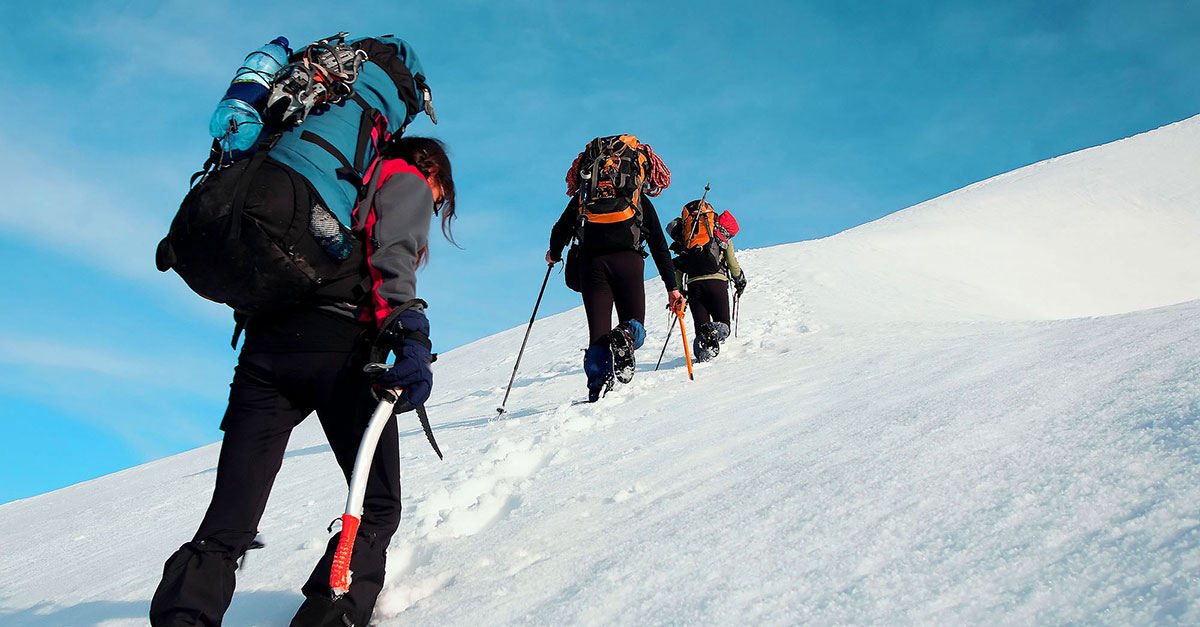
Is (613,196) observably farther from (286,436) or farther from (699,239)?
(286,436)

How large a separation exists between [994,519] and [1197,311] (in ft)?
9.86

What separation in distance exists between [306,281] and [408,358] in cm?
33

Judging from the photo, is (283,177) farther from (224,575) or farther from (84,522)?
(84,522)

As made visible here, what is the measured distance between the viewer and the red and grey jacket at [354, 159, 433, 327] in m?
2.24

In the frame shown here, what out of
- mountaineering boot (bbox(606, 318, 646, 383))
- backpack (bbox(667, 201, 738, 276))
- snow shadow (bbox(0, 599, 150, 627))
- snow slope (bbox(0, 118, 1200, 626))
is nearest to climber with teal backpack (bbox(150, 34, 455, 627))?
snow slope (bbox(0, 118, 1200, 626))

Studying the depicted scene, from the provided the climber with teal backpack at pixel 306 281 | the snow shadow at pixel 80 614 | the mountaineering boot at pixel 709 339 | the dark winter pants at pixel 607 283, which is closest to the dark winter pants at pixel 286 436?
the climber with teal backpack at pixel 306 281

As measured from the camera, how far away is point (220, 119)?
207cm

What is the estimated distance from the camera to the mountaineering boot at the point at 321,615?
2057 mm

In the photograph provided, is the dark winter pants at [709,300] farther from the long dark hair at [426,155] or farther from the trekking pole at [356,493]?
the trekking pole at [356,493]

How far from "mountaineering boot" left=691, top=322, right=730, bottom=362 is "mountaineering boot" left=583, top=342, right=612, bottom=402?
2.62m

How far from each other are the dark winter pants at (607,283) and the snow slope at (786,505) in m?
0.68

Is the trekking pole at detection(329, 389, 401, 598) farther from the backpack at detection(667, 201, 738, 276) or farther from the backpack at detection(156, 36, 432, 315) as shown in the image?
the backpack at detection(667, 201, 738, 276)

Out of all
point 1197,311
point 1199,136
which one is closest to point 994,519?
point 1197,311

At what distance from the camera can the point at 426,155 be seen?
2.55m
